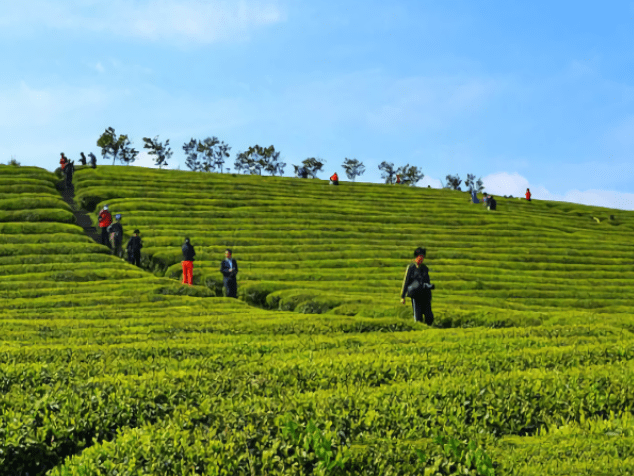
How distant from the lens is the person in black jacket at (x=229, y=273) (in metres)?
27.7

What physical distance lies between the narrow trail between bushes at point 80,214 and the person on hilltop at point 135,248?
23.1 ft

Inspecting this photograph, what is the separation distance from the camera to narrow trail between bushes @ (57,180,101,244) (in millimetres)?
42841

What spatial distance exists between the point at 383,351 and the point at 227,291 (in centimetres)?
1564

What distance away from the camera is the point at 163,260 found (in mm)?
35188

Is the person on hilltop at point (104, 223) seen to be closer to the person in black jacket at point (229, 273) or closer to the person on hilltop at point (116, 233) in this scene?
the person on hilltop at point (116, 233)

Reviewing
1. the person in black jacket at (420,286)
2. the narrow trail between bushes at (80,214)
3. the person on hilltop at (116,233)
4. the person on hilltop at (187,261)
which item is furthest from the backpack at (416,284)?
the narrow trail between bushes at (80,214)

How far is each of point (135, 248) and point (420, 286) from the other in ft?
67.3

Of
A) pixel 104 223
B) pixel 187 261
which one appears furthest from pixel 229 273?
pixel 104 223

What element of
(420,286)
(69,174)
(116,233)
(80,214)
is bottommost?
(420,286)

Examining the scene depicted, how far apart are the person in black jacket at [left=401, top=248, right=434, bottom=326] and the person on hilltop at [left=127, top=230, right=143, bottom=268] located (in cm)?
1958

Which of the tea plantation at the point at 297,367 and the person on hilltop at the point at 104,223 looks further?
the person on hilltop at the point at 104,223

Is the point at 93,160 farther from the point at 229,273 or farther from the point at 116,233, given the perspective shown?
the point at 229,273

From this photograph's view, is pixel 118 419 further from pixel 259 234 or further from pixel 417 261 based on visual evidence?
pixel 259 234

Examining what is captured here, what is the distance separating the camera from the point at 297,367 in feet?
37.6
